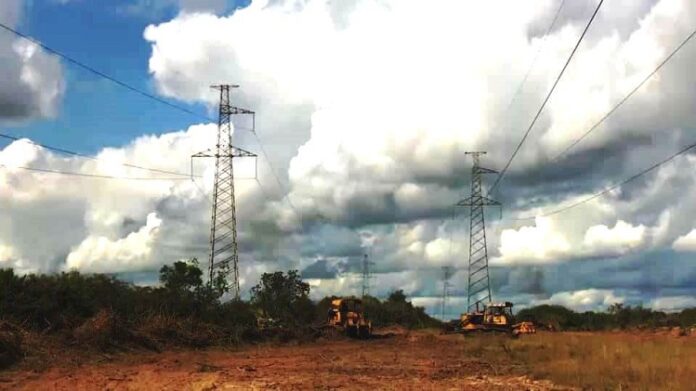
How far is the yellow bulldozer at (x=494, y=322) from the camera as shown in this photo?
6950cm

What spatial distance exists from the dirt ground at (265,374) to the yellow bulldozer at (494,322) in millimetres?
31676

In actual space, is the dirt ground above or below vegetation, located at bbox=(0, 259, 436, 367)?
below

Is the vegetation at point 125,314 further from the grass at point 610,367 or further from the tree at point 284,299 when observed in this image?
the grass at point 610,367

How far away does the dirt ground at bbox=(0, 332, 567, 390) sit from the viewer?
24.2 meters

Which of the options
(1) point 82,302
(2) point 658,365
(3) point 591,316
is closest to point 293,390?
(2) point 658,365

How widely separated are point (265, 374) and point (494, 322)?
A: 45245 millimetres

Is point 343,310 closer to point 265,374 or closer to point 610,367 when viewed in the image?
point 265,374

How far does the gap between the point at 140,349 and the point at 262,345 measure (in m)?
14.2

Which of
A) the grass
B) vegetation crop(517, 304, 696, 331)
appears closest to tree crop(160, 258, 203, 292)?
the grass

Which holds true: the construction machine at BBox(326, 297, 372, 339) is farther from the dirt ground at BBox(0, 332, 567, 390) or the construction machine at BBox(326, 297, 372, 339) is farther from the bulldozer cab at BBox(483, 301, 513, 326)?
the dirt ground at BBox(0, 332, 567, 390)

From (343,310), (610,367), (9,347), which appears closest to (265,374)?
(9,347)

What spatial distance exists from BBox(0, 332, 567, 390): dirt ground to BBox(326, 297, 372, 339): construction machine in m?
27.5

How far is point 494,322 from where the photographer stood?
71000 millimetres

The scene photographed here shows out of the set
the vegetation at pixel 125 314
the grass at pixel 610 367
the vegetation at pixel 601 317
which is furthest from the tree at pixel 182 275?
the vegetation at pixel 601 317
